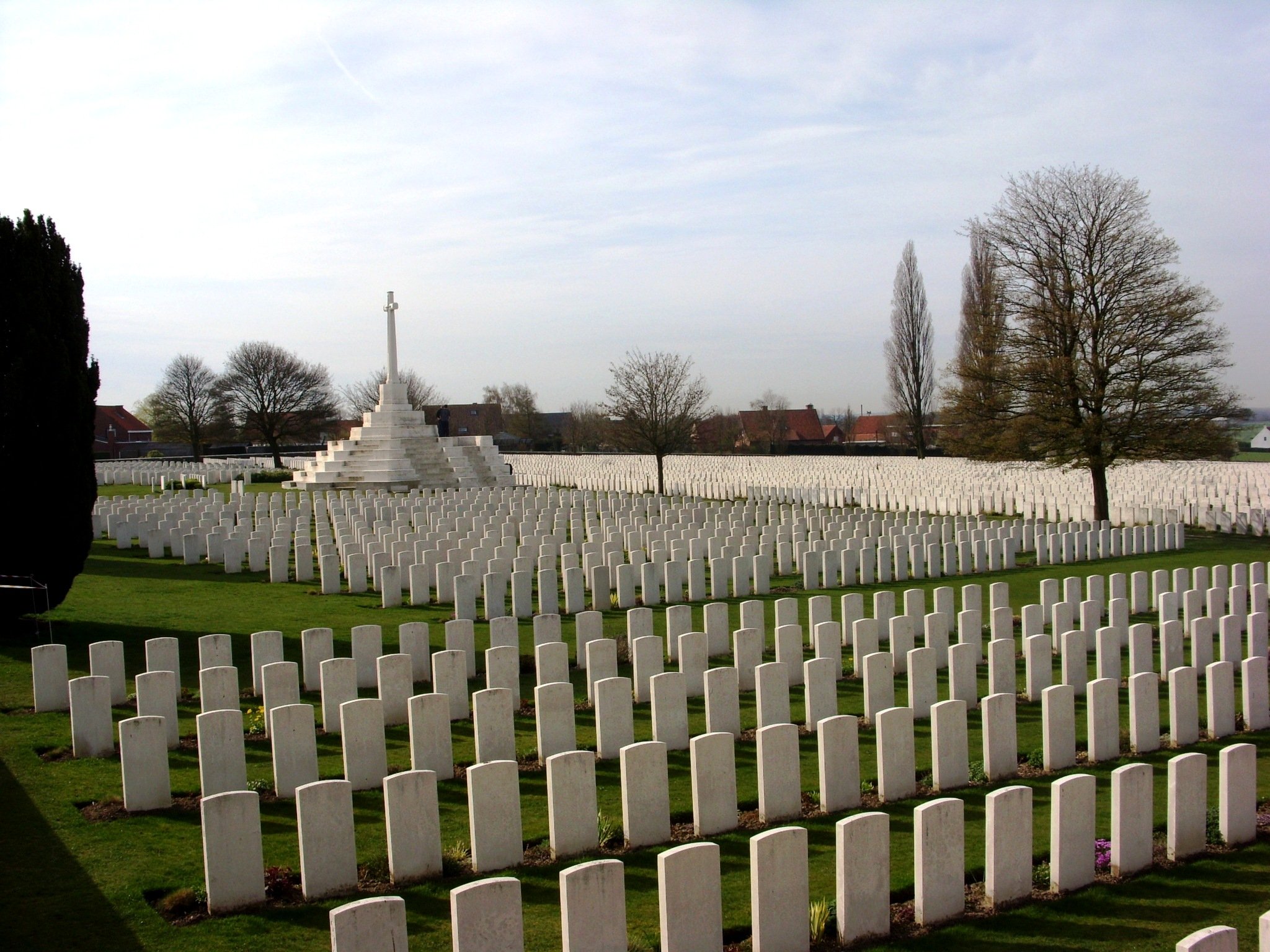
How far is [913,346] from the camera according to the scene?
4912cm

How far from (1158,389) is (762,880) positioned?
1880 cm

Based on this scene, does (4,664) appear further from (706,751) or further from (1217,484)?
(1217,484)

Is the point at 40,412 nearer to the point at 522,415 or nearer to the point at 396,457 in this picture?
the point at 396,457

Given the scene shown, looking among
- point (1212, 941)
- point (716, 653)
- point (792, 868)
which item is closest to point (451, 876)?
point (792, 868)

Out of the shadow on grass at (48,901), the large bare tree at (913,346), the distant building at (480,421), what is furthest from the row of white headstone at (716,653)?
the distant building at (480,421)

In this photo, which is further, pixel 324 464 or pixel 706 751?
pixel 324 464

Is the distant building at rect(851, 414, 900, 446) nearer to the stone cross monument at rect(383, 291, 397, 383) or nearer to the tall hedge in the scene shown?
the stone cross monument at rect(383, 291, 397, 383)

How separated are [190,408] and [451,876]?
170ft

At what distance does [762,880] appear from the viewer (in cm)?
399

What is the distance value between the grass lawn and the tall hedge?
5.82 feet

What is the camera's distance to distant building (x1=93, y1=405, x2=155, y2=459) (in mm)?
64750

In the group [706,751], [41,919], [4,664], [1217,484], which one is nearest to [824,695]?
[706,751]

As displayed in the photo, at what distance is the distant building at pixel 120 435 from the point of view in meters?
64.8

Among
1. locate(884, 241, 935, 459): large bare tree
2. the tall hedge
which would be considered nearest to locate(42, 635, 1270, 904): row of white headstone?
the tall hedge
